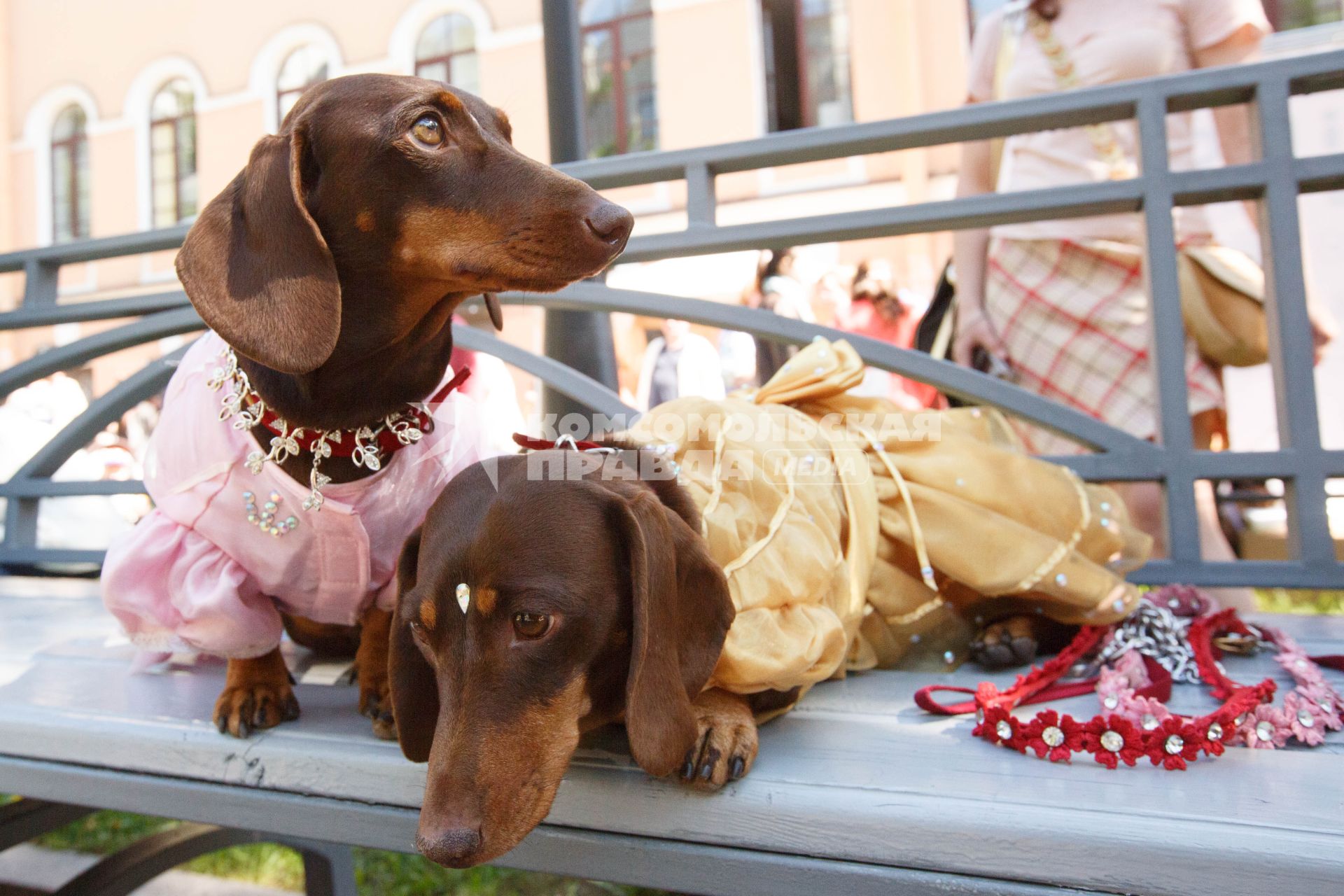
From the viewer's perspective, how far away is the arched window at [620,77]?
47.8 ft

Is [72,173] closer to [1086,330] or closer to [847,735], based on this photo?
[1086,330]

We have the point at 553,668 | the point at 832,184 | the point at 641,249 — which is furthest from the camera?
the point at 832,184

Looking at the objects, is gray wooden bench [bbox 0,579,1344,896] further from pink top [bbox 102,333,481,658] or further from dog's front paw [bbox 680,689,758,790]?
pink top [bbox 102,333,481,658]

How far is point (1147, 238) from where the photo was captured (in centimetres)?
224

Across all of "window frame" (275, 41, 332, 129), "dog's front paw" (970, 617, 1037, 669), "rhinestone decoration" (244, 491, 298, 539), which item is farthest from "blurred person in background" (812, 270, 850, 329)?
"window frame" (275, 41, 332, 129)

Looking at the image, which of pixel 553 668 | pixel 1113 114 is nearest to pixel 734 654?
pixel 553 668

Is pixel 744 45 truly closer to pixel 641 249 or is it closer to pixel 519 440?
pixel 641 249

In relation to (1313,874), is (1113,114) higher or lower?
higher

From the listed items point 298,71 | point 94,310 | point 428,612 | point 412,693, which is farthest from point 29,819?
point 298,71

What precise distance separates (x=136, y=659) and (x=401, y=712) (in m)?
0.97

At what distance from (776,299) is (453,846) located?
4960mm

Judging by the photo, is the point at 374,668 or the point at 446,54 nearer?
the point at 374,668

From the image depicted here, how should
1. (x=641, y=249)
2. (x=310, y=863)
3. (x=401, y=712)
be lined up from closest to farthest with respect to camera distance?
(x=401, y=712)
(x=310, y=863)
(x=641, y=249)

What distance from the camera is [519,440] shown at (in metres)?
1.51
